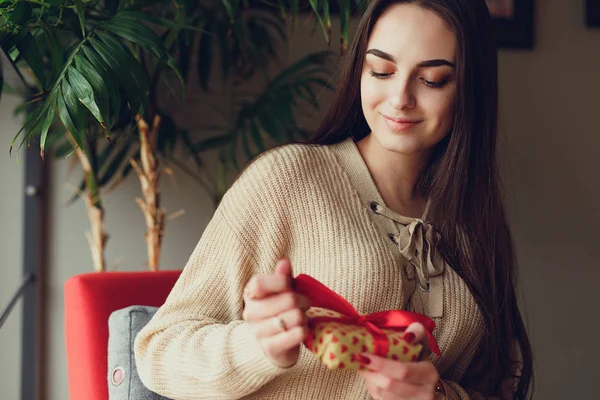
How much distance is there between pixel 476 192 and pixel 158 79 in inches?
41.9

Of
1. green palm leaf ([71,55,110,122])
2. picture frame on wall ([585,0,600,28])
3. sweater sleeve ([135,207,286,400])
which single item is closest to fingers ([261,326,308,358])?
sweater sleeve ([135,207,286,400])

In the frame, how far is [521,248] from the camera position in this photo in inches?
94.1

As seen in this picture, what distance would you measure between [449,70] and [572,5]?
4.48ft

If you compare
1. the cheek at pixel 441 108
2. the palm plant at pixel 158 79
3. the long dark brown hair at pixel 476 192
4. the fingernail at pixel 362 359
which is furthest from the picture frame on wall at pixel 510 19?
the fingernail at pixel 362 359

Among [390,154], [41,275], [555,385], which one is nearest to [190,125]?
[41,275]

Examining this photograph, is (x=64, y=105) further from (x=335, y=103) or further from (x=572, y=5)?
(x=572, y=5)

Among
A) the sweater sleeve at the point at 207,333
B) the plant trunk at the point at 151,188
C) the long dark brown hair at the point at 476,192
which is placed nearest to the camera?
the sweater sleeve at the point at 207,333

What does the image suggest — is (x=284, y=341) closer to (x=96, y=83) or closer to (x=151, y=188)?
(x=96, y=83)

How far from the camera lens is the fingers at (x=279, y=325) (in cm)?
79

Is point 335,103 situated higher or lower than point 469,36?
lower

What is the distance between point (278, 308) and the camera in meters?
0.79

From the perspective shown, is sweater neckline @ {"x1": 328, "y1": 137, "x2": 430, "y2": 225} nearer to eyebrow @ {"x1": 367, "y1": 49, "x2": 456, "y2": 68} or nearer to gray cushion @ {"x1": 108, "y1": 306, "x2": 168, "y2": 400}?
eyebrow @ {"x1": 367, "y1": 49, "x2": 456, "y2": 68}

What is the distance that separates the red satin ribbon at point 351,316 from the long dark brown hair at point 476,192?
361mm

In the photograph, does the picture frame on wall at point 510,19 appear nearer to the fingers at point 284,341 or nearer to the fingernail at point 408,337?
the fingernail at point 408,337
